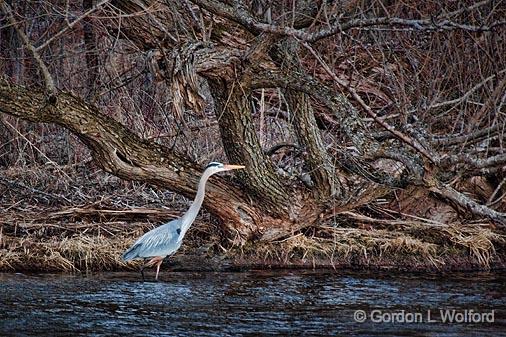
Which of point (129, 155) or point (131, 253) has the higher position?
point (129, 155)

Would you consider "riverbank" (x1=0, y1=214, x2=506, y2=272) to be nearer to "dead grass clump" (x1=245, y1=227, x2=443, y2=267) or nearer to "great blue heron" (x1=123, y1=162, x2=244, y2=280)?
"dead grass clump" (x1=245, y1=227, x2=443, y2=267)

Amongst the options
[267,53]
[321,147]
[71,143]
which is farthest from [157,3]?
[71,143]

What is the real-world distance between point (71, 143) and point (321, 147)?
3.88 metres

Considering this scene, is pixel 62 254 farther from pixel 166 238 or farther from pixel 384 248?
pixel 384 248

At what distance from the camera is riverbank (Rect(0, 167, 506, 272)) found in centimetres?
852

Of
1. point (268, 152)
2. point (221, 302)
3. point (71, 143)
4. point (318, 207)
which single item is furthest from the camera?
point (71, 143)

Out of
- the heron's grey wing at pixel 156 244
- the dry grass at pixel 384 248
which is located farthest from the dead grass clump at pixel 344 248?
the heron's grey wing at pixel 156 244

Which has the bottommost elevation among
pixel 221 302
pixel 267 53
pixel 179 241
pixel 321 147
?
pixel 221 302

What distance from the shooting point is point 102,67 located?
10.3 meters

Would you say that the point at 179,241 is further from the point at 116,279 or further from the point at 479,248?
the point at 479,248

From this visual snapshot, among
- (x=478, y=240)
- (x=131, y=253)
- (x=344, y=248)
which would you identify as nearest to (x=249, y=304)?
(x=131, y=253)

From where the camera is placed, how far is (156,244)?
26.4 ft

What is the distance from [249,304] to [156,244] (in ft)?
4.23

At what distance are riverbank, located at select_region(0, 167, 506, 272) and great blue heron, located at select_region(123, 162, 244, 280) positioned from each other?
505 mm
